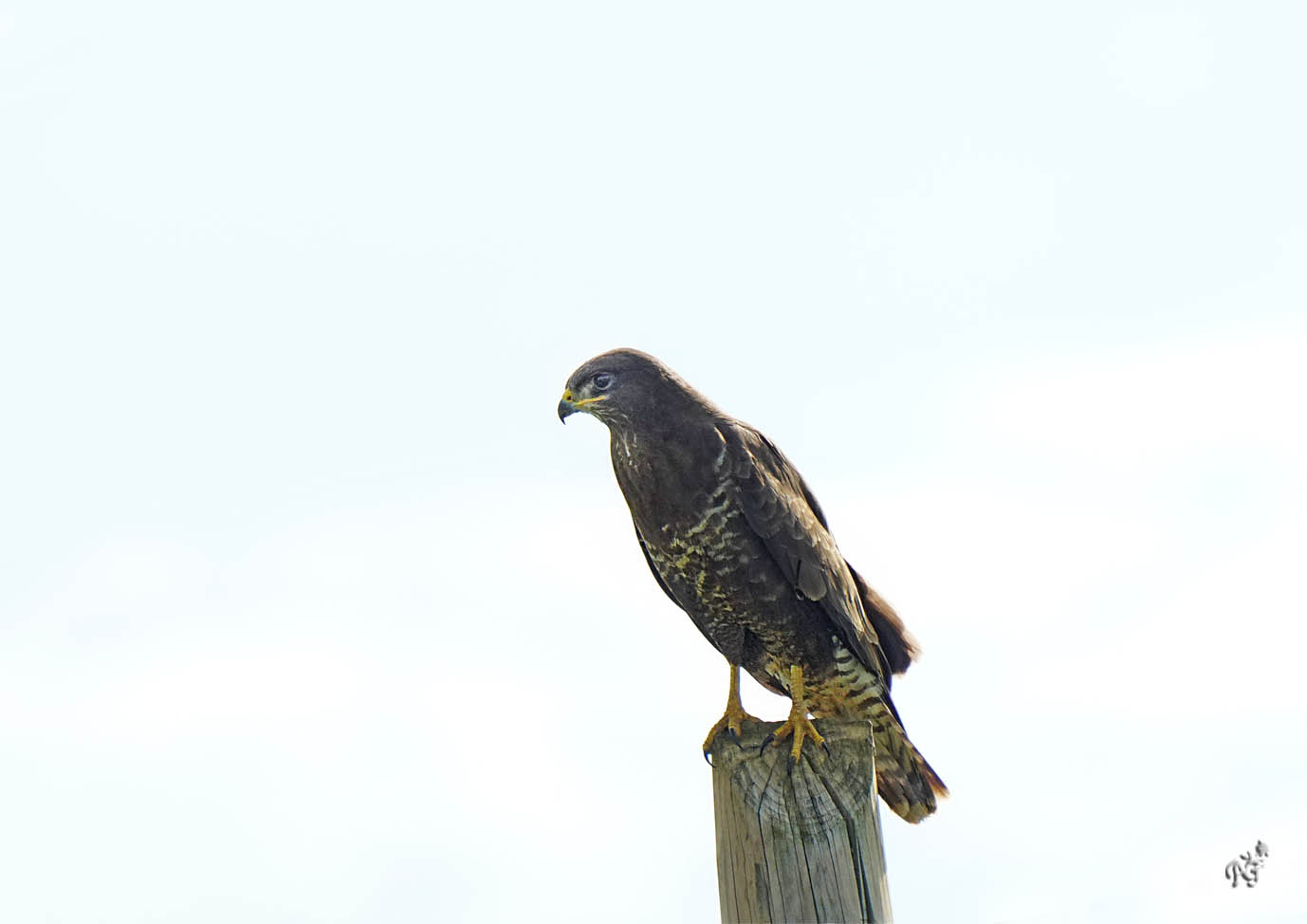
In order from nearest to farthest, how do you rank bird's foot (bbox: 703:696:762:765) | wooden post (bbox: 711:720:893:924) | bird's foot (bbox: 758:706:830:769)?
wooden post (bbox: 711:720:893:924) → bird's foot (bbox: 758:706:830:769) → bird's foot (bbox: 703:696:762:765)

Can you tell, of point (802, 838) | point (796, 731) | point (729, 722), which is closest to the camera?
point (802, 838)

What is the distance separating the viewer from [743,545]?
18.5ft

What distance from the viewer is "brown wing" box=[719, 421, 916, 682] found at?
5.64 meters

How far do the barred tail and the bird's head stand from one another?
155cm

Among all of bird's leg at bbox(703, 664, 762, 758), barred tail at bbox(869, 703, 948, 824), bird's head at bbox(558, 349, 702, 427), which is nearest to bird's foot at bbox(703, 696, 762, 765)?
bird's leg at bbox(703, 664, 762, 758)

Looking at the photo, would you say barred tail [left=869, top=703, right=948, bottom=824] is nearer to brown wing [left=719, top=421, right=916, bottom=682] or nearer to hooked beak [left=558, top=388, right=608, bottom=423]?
brown wing [left=719, top=421, right=916, bottom=682]

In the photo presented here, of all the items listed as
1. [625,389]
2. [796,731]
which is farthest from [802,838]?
[625,389]

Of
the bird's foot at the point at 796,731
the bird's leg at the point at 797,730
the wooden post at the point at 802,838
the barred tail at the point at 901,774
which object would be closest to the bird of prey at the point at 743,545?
the barred tail at the point at 901,774

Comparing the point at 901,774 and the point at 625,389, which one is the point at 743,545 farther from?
the point at 901,774

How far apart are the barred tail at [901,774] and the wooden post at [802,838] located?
1.48 metres

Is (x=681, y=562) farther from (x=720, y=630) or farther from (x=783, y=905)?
(x=783, y=905)

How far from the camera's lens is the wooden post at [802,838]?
3.87 metres

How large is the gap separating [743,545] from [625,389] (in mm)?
792

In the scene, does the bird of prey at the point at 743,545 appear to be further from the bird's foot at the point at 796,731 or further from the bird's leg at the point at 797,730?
the bird's foot at the point at 796,731
